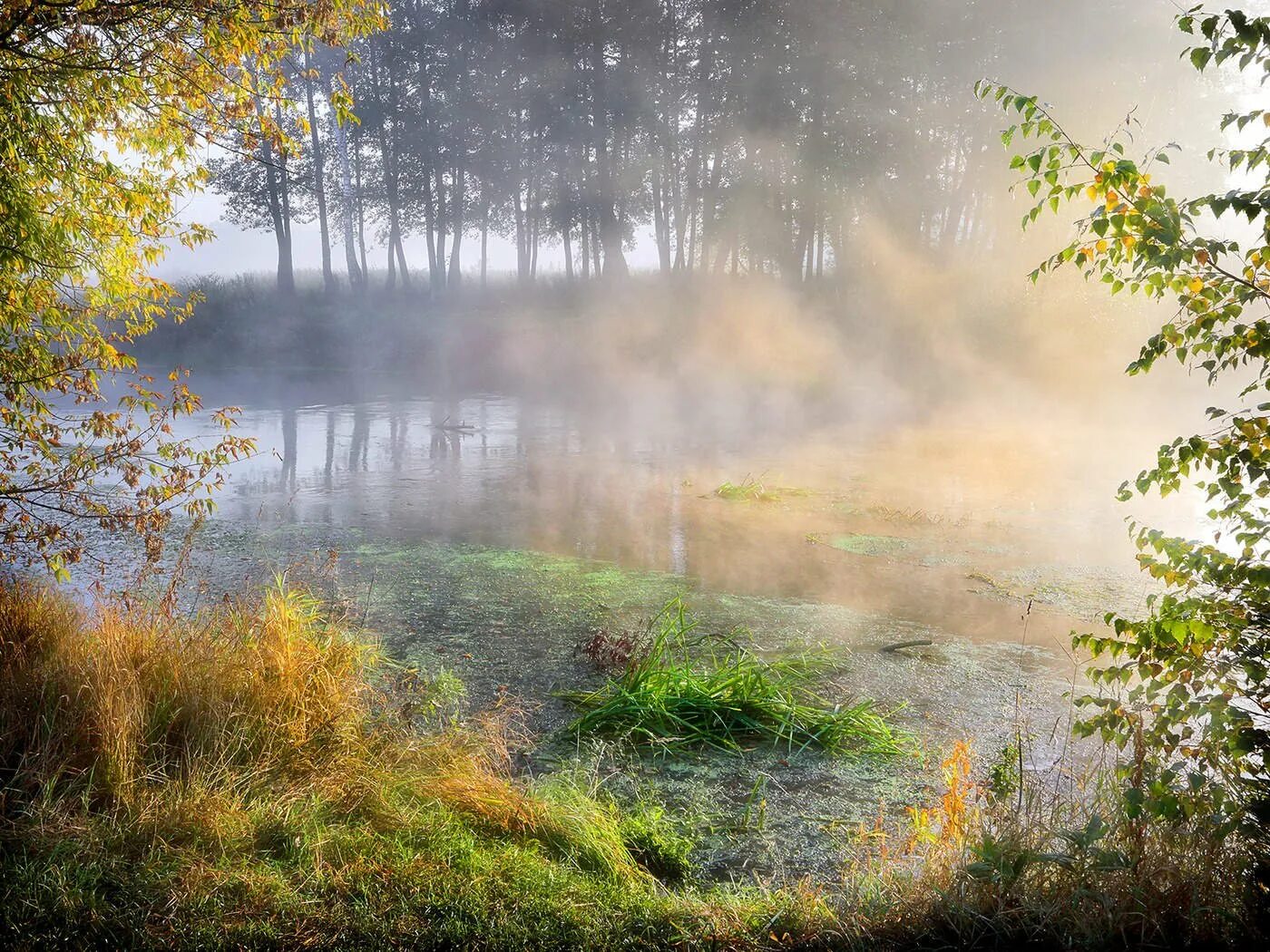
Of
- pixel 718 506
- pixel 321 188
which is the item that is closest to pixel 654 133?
pixel 321 188

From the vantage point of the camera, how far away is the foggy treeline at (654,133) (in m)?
24.6

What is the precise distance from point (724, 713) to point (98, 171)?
4.38 metres

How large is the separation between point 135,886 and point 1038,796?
316 centimetres

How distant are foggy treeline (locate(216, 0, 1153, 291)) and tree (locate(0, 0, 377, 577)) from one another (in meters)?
19.4

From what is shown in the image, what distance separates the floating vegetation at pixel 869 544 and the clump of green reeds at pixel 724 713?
3883 mm

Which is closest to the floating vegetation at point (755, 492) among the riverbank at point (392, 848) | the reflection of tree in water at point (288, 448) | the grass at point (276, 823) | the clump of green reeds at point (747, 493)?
the clump of green reeds at point (747, 493)

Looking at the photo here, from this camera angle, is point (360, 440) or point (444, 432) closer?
point (360, 440)

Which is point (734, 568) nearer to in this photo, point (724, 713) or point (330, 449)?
point (724, 713)

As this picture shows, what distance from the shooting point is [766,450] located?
15180mm

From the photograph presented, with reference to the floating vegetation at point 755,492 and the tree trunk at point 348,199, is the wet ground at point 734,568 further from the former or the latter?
the tree trunk at point 348,199

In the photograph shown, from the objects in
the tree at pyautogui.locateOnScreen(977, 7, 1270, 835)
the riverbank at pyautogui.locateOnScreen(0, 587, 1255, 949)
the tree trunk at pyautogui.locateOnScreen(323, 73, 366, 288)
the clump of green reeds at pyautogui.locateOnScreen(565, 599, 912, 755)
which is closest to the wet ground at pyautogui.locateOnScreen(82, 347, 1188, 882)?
the clump of green reeds at pyautogui.locateOnScreen(565, 599, 912, 755)

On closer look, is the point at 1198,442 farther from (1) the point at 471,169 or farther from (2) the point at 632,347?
(1) the point at 471,169

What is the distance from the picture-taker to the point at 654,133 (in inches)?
1074

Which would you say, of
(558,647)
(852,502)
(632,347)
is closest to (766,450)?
(852,502)
